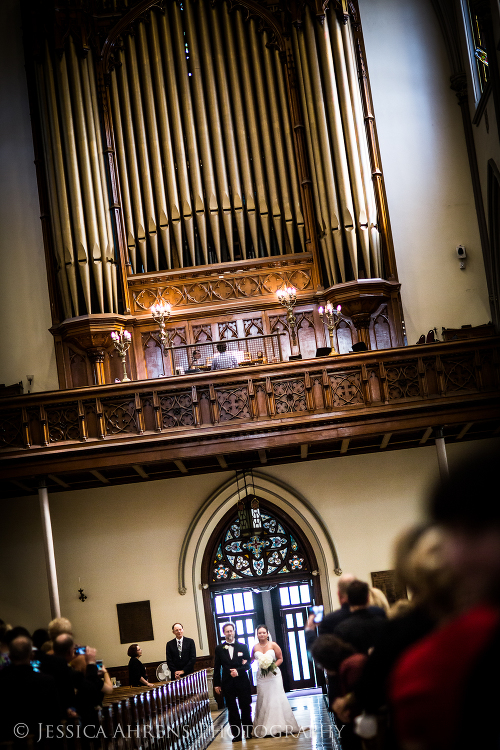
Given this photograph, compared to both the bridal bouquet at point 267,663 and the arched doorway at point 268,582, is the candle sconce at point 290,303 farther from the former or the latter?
the bridal bouquet at point 267,663

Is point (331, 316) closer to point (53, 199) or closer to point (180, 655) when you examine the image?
point (53, 199)

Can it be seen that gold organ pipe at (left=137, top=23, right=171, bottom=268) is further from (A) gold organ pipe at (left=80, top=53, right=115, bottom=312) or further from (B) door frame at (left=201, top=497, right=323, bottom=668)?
(B) door frame at (left=201, top=497, right=323, bottom=668)

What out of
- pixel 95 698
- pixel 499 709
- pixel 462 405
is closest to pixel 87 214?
pixel 462 405

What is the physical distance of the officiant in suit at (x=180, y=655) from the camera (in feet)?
37.4

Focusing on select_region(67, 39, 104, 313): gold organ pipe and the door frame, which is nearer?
select_region(67, 39, 104, 313): gold organ pipe

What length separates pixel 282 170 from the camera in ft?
46.3

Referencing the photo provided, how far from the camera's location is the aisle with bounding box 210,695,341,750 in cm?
859

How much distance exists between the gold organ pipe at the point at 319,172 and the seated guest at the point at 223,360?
202cm

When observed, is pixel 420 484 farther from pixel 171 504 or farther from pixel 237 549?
pixel 171 504

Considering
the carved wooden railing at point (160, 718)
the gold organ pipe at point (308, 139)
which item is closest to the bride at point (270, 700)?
the carved wooden railing at point (160, 718)

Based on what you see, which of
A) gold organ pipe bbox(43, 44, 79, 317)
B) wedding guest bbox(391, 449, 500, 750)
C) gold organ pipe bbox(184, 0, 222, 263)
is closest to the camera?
wedding guest bbox(391, 449, 500, 750)

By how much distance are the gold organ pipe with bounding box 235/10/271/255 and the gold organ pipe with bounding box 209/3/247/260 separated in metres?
0.28

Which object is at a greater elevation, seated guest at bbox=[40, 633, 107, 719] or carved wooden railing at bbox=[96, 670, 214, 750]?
seated guest at bbox=[40, 633, 107, 719]

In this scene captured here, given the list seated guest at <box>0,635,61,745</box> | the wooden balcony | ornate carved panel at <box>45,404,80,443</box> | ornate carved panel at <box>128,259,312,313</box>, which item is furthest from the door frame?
seated guest at <box>0,635,61,745</box>
